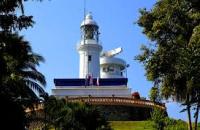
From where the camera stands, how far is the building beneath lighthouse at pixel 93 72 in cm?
8531

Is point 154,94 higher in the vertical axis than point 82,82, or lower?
lower

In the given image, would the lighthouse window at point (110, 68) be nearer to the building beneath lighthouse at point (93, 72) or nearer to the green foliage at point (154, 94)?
the building beneath lighthouse at point (93, 72)

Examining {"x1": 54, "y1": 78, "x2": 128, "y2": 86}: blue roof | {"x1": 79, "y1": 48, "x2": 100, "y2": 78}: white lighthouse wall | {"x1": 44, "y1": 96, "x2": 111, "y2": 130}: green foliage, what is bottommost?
{"x1": 44, "y1": 96, "x2": 111, "y2": 130}: green foliage

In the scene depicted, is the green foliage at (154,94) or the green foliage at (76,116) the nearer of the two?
the green foliage at (154,94)

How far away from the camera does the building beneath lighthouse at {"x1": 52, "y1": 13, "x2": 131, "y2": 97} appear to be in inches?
3359

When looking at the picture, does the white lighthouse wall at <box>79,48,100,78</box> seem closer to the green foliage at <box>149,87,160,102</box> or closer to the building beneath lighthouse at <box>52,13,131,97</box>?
the building beneath lighthouse at <box>52,13,131,97</box>

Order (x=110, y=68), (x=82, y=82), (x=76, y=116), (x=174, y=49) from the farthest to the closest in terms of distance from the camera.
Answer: (x=110, y=68)
(x=82, y=82)
(x=76, y=116)
(x=174, y=49)

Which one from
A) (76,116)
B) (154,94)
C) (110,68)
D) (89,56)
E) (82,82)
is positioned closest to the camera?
(154,94)

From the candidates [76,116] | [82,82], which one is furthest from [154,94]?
[82,82]

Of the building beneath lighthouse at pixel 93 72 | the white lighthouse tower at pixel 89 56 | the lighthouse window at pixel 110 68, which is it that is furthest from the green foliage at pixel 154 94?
the lighthouse window at pixel 110 68

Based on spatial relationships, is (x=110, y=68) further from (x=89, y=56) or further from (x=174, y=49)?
(x=174, y=49)

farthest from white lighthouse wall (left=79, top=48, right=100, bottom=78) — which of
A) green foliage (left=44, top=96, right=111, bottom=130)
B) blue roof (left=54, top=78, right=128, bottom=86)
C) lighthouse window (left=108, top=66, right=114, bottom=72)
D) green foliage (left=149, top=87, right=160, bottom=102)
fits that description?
green foliage (left=149, top=87, right=160, bottom=102)

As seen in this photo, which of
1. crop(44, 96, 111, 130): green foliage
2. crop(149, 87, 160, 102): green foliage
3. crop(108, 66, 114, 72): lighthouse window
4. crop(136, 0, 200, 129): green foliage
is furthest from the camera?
crop(108, 66, 114, 72): lighthouse window

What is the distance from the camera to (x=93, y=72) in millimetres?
96500
